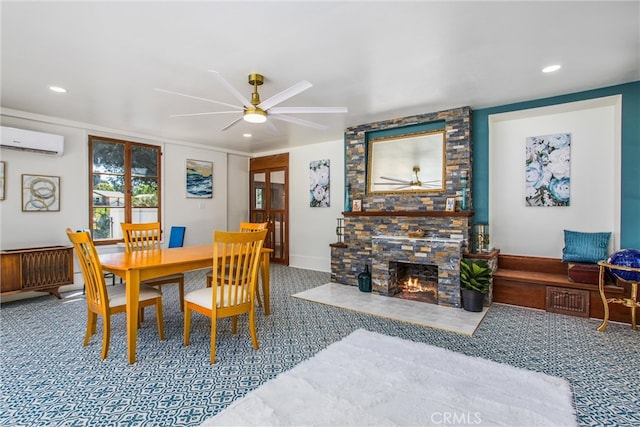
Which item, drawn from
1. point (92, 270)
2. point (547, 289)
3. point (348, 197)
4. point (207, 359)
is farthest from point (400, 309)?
point (92, 270)

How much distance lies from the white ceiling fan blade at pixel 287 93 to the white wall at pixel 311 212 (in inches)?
131

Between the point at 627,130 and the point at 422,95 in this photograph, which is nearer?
the point at 627,130

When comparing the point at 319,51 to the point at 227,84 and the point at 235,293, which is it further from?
the point at 235,293

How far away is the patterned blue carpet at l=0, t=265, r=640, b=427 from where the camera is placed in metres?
1.98

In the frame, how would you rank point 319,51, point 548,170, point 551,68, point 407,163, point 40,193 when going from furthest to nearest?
point 407,163
point 40,193
point 548,170
point 551,68
point 319,51

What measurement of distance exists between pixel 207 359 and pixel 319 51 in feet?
8.92

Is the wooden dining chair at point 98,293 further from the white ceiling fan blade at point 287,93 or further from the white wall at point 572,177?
the white wall at point 572,177

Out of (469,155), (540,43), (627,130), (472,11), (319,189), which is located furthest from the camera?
(319,189)

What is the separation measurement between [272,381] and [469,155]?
367 centimetres

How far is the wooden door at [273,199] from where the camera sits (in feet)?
23.0

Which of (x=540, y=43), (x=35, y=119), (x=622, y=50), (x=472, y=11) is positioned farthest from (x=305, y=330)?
(x=35, y=119)

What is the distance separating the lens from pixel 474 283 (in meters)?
3.84

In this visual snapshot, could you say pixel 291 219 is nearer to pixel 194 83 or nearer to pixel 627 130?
pixel 194 83

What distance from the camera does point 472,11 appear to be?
221 cm
